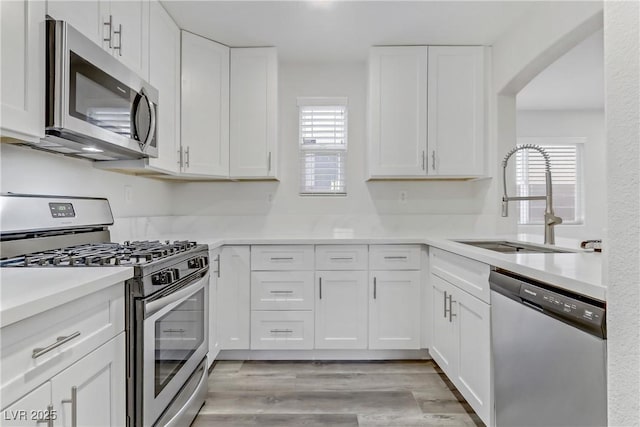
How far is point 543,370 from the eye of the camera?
122 cm

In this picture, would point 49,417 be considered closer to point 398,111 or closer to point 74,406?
point 74,406

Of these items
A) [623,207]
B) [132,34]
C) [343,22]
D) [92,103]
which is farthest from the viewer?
[343,22]

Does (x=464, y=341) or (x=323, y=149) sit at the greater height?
(x=323, y=149)

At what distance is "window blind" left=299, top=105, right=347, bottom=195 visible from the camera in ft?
10.7

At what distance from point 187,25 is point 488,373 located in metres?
2.85

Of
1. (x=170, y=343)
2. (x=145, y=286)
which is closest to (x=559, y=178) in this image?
(x=170, y=343)

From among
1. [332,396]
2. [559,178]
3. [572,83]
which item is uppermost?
[572,83]

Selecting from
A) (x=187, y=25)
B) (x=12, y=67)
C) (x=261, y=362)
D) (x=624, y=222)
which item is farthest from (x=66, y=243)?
(x=624, y=222)

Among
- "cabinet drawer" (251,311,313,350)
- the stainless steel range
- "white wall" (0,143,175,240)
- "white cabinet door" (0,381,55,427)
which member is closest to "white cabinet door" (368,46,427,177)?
"cabinet drawer" (251,311,313,350)

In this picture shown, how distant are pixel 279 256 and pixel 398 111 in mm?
1484

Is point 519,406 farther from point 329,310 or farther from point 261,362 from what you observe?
point 261,362

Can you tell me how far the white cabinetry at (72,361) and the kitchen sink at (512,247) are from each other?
1887 mm

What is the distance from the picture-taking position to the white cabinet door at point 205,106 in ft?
8.70

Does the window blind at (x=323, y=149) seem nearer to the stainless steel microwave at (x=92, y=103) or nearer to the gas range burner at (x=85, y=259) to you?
the stainless steel microwave at (x=92, y=103)
